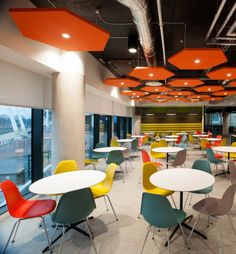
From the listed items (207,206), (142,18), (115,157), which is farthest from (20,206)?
(142,18)

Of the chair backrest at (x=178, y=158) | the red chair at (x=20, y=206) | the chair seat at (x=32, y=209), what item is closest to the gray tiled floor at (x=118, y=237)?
the red chair at (x=20, y=206)

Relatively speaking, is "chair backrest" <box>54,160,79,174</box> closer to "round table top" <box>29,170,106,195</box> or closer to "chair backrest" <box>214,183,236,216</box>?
"round table top" <box>29,170,106,195</box>

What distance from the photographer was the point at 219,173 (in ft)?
19.7

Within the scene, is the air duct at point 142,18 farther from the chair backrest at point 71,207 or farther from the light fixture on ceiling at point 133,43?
the chair backrest at point 71,207

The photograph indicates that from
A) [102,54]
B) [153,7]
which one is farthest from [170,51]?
[153,7]

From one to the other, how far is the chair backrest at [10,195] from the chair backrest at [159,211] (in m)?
1.71

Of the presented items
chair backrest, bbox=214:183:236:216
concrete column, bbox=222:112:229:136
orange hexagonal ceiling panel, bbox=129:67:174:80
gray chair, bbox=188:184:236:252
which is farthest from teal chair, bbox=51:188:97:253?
concrete column, bbox=222:112:229:136

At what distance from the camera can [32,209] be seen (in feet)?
8.37

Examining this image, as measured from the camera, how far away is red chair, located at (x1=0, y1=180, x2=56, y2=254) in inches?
94.5

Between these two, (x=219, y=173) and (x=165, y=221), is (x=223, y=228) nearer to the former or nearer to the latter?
(x=165, y=221)

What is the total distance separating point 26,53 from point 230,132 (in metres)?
15.4

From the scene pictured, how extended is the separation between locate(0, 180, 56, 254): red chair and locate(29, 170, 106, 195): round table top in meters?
0.28

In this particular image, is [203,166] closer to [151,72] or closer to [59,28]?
[151,72]

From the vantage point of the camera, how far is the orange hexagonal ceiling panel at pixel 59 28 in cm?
214
